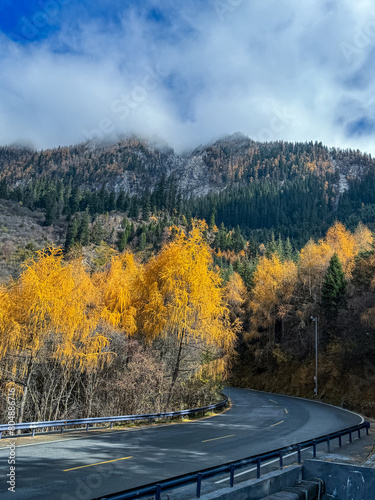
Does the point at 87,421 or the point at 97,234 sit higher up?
the point at 97,234

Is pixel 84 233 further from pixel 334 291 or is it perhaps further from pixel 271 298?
pixel 334 291

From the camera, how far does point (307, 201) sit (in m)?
177

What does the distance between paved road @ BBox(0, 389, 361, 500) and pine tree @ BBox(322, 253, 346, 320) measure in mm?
26832

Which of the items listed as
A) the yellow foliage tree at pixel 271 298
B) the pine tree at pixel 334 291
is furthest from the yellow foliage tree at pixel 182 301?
the yellow foliage tree at pixel 271 298

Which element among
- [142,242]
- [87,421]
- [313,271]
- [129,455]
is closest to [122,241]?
[142,242]

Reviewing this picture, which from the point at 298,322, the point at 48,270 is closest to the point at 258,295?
the point at 298,322

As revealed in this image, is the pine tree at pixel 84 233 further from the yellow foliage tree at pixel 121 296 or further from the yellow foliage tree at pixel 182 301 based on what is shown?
the yellow foliage tree at pixel 182 301

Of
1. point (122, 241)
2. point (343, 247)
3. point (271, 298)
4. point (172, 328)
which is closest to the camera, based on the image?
point (172, 328)

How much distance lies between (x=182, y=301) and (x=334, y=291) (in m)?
30.1

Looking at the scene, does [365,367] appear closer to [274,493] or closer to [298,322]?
[298,322]

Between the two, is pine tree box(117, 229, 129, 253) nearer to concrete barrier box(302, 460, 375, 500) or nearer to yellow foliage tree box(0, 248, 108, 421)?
yellow foliage tree box(0, 248, 108, 421)

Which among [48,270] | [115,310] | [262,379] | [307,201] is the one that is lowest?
[262,379]

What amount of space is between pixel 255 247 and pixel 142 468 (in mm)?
104184

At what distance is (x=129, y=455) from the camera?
10.1 meters
